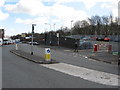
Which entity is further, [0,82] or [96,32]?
[96,32]

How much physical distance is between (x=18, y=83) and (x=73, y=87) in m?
2.50

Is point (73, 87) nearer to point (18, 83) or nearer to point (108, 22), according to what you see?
point (18, 83)

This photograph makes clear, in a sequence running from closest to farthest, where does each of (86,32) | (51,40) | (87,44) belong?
(87,44) < (51,40) < (86,32)

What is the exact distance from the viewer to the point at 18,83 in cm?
1085

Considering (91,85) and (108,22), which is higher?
(108,22)

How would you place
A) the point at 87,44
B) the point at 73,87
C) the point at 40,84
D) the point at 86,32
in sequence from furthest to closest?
the point at 86,32 < the point at 87,44 < the point at 40,84 < the point at 73,87

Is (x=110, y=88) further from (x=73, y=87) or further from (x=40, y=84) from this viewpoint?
(x=40, y=84)

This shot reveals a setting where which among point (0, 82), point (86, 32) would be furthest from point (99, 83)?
A: point (86, 32)

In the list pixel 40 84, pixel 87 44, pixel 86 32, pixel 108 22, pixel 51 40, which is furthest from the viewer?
pixel 86 32

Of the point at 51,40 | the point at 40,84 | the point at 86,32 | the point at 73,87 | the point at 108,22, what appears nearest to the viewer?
the point at 73,87

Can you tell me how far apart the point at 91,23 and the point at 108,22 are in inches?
627

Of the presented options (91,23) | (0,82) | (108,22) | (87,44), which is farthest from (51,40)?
(91,23)

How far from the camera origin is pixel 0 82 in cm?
1124

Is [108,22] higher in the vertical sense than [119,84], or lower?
higher
